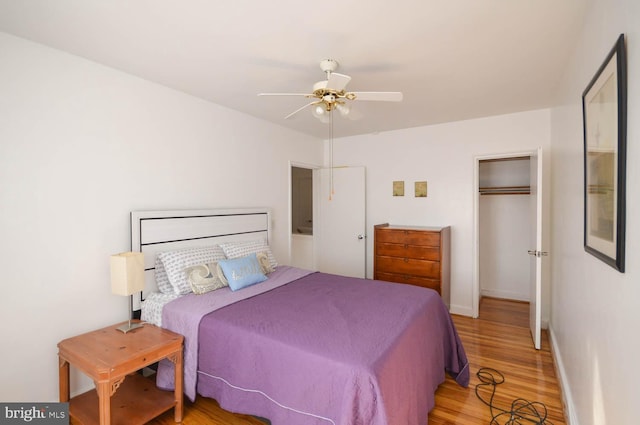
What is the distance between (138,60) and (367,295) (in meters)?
2.58

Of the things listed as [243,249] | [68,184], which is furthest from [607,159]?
[68,184]

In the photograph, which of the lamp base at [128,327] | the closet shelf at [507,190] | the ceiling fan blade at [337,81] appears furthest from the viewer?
the closet shelf at [507,190]

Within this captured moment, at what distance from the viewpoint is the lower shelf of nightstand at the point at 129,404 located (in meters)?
2.02

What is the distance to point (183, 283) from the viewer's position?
2.64 metres

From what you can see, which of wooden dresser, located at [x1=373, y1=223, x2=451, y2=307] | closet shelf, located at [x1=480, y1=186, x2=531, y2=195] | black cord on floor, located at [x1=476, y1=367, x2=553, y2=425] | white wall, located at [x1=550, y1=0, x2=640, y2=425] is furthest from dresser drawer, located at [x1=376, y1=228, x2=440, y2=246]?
black cord on floor, located at [x1=476, y1=367, x2=553, y2=425]

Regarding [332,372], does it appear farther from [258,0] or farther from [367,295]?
[258,0]

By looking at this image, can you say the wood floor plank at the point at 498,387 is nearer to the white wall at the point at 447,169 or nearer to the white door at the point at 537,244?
the white door at the point at 537,244

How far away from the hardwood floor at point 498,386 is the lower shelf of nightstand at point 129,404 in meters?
0.14

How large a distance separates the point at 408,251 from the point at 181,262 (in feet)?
8.61

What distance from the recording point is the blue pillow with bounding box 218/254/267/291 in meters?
2.77

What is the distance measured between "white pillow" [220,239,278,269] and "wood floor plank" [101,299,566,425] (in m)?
1.28

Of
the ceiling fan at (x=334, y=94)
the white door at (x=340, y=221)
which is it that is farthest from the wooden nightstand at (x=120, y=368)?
the white door at (x=340, y=221)

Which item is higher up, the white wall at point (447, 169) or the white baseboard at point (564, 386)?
the white wall at point (447, 169)

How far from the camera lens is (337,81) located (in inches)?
80.8
